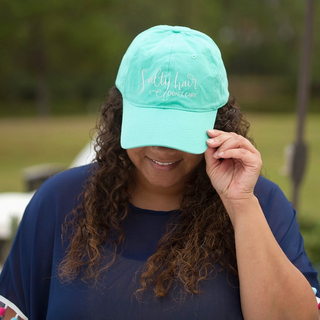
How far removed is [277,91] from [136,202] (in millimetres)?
41219

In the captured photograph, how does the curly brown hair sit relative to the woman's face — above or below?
below

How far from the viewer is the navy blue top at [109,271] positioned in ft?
4.83

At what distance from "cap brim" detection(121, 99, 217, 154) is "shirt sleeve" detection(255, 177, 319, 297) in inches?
11.9

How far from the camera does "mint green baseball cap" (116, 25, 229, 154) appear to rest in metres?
1.44

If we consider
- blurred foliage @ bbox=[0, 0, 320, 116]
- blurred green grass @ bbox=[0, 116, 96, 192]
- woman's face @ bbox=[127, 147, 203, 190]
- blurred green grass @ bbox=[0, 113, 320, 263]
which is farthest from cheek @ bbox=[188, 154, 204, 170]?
Answer: blurred foliage @ bbox=[0, 0, 320, 116]

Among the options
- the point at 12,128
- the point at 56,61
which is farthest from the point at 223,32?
the point at 12,128

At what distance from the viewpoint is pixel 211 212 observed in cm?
161

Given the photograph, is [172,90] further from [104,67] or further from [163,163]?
Answer: [104,67]

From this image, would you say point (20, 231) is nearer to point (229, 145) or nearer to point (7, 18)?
point (229, 145)

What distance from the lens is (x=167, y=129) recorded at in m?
1.44

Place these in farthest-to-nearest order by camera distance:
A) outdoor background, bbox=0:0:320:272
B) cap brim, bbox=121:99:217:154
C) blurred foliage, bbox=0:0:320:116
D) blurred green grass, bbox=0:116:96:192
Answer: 1. blurred foliage, bbox=0:0:320:116
2. outdoor background, bbox=0:0:320:272
3. blurred green grass, bbox=0:116:96:192
4. cap brim, bbox=121:99:217:154

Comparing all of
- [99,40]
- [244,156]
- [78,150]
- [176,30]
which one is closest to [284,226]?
[244,156]

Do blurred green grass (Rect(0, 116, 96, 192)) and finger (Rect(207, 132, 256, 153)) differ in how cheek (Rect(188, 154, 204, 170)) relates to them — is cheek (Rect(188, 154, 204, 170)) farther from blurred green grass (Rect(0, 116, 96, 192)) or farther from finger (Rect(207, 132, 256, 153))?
blurred green grass (Rect(0, 116, 96, 192))

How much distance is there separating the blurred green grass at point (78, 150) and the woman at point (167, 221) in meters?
3.03
